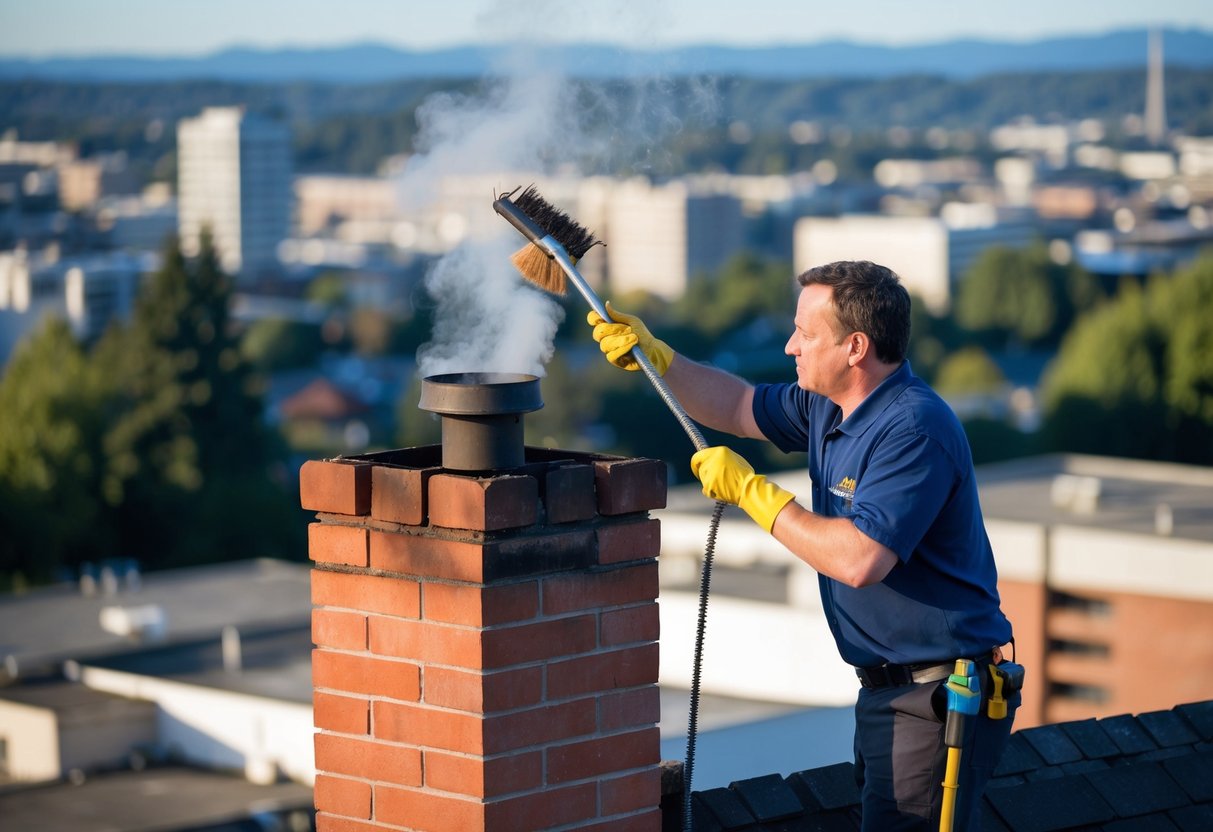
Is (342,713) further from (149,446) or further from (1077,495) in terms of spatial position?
(149,446)

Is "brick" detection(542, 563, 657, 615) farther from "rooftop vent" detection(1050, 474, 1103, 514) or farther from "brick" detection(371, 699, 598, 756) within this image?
"rooftop vent" detection(1050, 474, 1103, 514)

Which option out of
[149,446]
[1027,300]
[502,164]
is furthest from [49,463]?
[1027,300]

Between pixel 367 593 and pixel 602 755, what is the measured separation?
582mm

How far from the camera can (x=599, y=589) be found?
3.50 metres

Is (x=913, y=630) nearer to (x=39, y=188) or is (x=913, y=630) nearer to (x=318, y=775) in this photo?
(x=318, y=775)

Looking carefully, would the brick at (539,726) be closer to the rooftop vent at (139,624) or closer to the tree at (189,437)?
the rooftop vent at (139,624)

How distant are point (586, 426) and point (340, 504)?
69.4 m

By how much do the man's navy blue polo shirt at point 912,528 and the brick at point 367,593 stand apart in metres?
0.98

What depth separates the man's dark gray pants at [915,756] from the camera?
3883 mm

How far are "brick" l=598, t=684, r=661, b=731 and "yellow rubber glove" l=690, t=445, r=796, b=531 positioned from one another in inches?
19.7

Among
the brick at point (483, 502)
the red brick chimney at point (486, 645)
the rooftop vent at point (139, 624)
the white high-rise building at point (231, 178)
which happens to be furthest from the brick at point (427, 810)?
the white high-rise building at point (231, 178)

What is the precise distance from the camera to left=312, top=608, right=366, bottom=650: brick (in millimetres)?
3498

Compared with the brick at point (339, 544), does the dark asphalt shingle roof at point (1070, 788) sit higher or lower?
lower

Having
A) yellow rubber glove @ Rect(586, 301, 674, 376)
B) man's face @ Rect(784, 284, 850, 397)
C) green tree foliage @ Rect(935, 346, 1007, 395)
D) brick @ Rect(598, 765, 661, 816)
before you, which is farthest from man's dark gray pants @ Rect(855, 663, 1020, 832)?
green tree foliage @ Rect(935, 346, 1007, 395)
